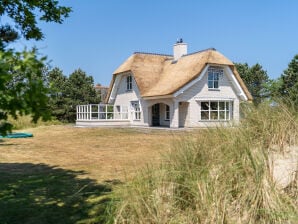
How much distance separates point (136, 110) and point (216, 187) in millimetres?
29335

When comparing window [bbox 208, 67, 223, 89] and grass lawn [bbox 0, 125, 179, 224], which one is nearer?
grass lawn [bbox 0, 125, 179, 224]

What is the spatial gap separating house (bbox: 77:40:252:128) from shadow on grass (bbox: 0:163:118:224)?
61.3 ft

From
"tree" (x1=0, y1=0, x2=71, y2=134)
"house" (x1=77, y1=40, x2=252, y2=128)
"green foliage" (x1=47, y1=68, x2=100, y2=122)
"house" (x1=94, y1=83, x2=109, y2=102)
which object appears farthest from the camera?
"house" (x1=94, y1=83, x2=109, y2=102)

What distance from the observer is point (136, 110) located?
33.6 metres

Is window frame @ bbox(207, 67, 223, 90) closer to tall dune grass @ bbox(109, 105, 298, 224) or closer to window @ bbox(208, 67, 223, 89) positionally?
window @ bbox(208, 67, 223, 89)

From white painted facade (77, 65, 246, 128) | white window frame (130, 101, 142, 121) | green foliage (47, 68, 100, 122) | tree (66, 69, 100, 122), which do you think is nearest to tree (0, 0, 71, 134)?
white painted facade (77, 65, 246, 128)

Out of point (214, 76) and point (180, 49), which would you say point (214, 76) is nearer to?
point (214, 76)

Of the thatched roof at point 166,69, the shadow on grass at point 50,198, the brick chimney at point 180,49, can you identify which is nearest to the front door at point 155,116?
the thatched roof at point 166,69

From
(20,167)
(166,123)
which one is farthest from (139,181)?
(166,123)

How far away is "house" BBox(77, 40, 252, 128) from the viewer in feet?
94.8

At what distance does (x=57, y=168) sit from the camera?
10.5 m

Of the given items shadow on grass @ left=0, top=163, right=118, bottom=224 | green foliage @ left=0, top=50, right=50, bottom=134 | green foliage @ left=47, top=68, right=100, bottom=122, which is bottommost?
shadow on grass @ left=0, top=163, right=118, bottom=224

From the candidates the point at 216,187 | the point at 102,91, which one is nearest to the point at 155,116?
the point at 216,187

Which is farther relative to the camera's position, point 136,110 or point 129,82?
point 129,82
